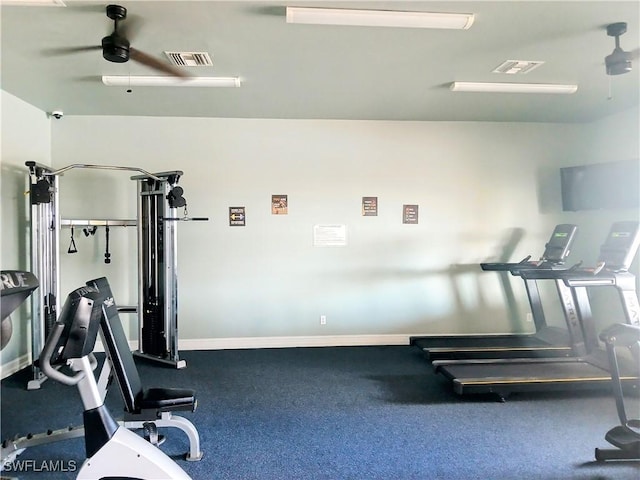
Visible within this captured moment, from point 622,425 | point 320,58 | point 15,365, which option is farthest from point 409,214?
point 15,365

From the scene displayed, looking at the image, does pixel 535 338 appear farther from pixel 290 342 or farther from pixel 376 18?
pixel 376 18

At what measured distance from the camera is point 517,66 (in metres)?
3.18

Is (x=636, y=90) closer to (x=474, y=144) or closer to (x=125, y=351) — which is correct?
(x=474, y=144)

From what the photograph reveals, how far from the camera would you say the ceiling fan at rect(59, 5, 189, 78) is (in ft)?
7.59

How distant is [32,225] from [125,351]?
2.04 meters

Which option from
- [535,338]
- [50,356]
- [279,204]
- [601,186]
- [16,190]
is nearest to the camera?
[50,356]

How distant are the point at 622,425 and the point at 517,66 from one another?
8.80 ft

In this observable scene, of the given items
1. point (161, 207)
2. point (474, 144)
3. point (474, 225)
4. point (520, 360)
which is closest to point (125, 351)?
point (161, 207)

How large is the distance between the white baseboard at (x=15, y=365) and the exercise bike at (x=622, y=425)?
4867mm

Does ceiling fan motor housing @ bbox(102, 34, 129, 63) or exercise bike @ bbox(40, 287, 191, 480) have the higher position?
ceiling fan motor housing @ bbox(102, 34, 129, 63)

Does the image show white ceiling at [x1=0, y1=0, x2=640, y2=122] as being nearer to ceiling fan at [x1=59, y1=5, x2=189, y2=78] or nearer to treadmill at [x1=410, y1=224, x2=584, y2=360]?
ceiling fan at [x1=59, y1=5, x2=189, y2=78]

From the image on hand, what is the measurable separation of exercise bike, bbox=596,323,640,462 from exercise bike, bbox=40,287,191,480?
2.52 metres

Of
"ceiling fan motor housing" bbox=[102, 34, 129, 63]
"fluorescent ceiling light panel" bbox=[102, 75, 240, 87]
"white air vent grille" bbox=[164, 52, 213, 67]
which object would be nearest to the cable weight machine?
"fluorescent ceiling light panel" bbox=[102, 75, 240, 87]

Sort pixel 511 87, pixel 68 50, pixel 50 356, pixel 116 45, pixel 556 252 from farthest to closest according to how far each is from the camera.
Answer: pixel 556 252 → pixel 511 87 → pixel 68 50 → pixel 116 45 → pixel 50 356
